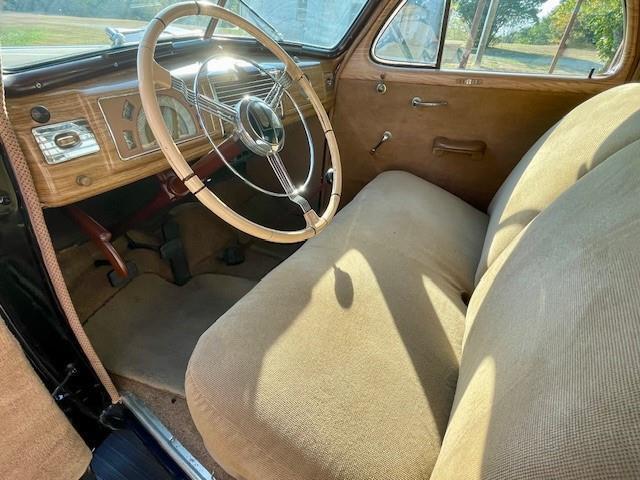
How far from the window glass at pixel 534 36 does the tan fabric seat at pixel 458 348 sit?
0.58 meters

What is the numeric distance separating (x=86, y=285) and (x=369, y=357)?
3.57ft

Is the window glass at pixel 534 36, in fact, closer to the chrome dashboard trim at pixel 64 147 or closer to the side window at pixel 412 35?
the side window at pixel 412 35

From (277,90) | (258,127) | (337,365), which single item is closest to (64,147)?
(258,127)

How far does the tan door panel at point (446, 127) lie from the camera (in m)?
1.53

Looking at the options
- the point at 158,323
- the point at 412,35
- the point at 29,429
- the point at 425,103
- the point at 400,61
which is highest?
the point at 412,35

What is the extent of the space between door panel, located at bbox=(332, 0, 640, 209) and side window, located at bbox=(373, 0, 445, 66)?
0.05m

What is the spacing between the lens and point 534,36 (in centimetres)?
153

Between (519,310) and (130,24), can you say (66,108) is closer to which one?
(130,24)

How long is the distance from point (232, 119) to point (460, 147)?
46.2 inches

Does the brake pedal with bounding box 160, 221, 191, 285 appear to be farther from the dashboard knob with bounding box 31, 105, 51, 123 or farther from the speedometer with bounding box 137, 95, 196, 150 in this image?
the dashboard knob with bounding box 31, 105, 51, 123

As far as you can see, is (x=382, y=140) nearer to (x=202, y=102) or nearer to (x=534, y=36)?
(x=534, y=36)

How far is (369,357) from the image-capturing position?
750mm

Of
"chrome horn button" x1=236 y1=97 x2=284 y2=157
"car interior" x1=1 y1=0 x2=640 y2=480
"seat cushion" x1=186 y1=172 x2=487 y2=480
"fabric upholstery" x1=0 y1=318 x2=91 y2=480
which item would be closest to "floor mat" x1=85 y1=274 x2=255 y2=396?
"car interior" x1=1 y1=0 x2=640 y2=480

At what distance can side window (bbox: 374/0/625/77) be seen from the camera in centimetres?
144
